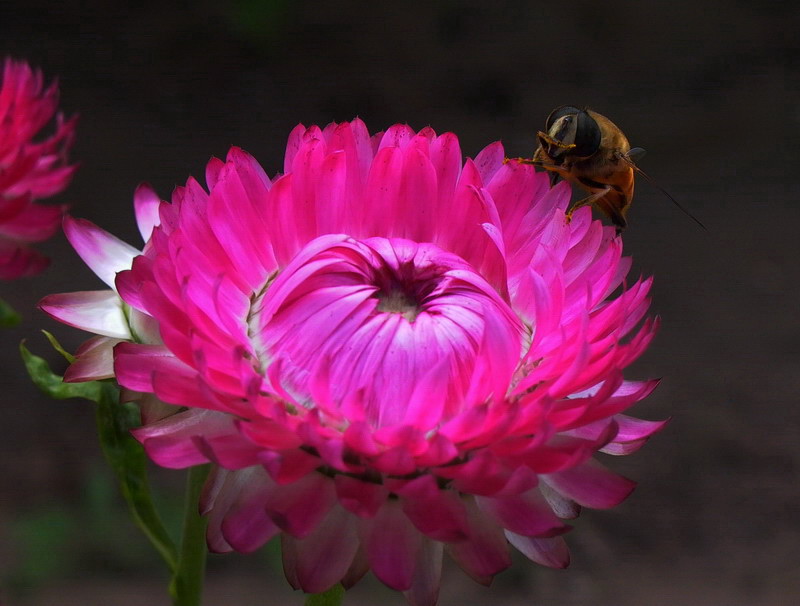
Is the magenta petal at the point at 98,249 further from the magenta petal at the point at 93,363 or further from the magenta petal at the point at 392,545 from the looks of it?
the magenta petal at the point at 392,545

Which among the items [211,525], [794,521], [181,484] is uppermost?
[211,525]

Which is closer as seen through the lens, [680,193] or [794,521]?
[794,521]

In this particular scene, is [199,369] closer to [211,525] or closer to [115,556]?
[211,525]

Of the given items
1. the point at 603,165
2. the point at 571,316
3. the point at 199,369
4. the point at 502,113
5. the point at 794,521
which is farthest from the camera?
the point at 502,113

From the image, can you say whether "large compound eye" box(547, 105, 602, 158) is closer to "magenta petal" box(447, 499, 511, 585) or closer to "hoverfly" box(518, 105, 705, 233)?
"hoverfly" box(518, 105, 705, 233)

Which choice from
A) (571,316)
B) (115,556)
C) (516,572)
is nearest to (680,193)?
(516,572)

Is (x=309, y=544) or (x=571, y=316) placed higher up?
(x=571, y=316)

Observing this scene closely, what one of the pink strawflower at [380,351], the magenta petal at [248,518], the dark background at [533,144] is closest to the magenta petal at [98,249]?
the pink strawflower at [380,351]
